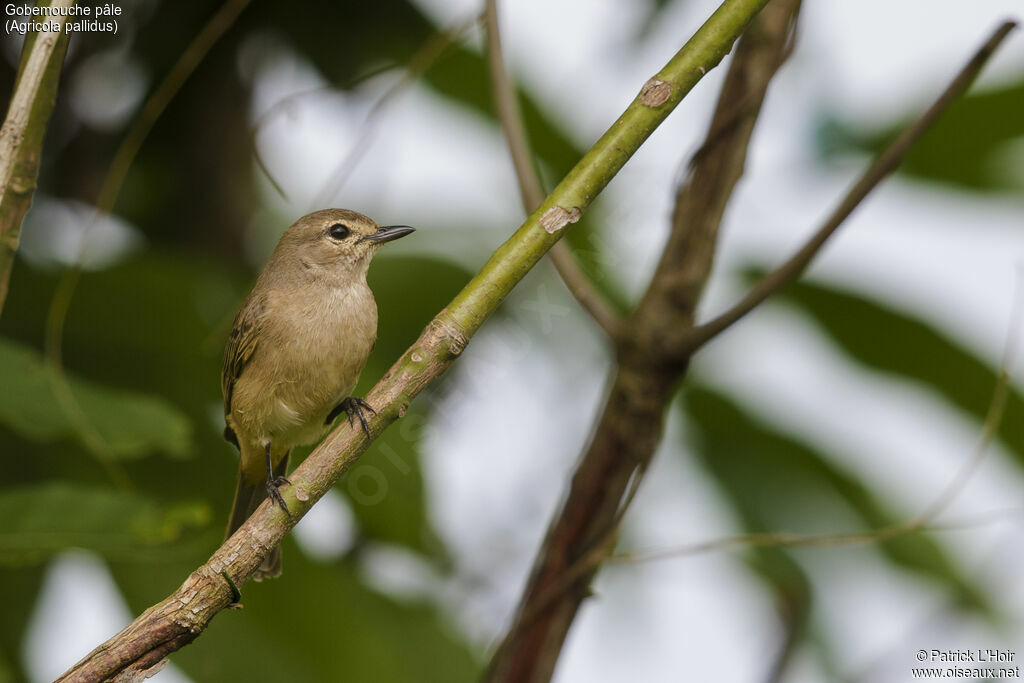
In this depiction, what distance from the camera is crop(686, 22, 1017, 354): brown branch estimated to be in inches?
94.8

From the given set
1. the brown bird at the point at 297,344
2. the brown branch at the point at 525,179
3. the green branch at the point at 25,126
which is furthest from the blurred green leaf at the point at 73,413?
the brown branch at the point at 525,179

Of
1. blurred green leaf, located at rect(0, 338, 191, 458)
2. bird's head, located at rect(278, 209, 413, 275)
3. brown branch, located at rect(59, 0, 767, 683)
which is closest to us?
brown branch, located at rect(59, 0, 767, 683)

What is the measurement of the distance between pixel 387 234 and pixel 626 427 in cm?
114

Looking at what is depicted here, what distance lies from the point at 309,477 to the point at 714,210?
1587 millimetres

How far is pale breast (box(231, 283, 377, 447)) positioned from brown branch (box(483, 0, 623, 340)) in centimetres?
74

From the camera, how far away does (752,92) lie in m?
2.90

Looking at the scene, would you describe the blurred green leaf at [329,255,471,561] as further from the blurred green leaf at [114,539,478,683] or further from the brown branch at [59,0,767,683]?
the brown branch at [59,0,767,683]

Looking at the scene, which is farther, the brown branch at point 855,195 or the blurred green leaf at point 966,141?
the blurred green leaf at point 966,141

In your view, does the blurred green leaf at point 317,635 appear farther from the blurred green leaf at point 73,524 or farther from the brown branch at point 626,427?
the brown branch at point 626,427

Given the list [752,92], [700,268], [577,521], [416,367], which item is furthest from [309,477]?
[752,92]

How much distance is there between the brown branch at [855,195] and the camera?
2.41 metres

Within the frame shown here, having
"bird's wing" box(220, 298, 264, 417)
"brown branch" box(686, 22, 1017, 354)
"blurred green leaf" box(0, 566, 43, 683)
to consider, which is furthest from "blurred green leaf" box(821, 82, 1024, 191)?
"blurred green leaf" box(0, 566, 43, 683)

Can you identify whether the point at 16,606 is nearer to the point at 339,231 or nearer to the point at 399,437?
the point at 399,437

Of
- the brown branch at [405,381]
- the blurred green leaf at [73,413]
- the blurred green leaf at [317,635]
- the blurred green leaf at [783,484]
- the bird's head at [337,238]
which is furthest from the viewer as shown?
the blurred green leaf at [783,484]
